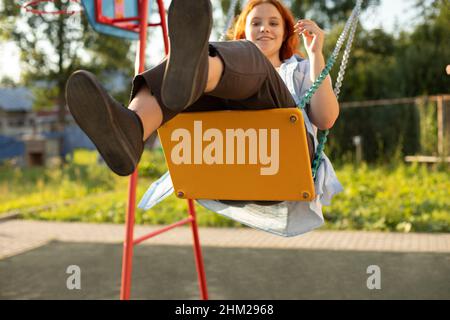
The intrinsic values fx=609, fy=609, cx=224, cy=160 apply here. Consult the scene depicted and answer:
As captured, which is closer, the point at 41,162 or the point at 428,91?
the point at 428,91

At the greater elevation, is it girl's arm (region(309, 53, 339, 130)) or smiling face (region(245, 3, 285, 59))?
smiling face (region(245, 3, 285, 59))

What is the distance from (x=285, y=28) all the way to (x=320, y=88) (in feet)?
1.55

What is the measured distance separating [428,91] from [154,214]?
7.11 metres

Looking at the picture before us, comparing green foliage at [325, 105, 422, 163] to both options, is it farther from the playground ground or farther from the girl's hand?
the girl's hand

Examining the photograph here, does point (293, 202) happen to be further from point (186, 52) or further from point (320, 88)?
point (186, 52)

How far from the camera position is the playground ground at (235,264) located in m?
3.98

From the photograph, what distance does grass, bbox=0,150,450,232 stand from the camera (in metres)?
6.21

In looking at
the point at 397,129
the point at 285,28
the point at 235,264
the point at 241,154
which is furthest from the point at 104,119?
the point at 397,129

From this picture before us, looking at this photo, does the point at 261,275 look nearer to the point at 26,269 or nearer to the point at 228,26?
the point at 26,269

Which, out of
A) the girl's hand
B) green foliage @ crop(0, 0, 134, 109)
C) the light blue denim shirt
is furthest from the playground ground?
green foliage @ crop(0, 0, 134, 109)

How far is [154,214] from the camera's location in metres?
7.14

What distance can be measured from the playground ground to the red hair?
68.7 inches

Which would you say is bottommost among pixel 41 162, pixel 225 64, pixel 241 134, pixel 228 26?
pixel 41 162
